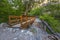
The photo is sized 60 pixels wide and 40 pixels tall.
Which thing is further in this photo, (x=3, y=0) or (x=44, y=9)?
(x=44, y=9)

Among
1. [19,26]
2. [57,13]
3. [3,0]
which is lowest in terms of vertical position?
[57,13]

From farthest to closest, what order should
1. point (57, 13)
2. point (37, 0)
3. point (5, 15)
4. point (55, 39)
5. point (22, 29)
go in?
point (37, 0), point (57, 13), point (5, 15), point (22, 29), point (55, 39)

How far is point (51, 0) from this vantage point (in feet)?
100

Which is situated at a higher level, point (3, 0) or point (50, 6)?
point (3, 0)

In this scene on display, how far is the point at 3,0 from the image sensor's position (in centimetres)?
1777

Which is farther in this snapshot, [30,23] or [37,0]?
[37,0]

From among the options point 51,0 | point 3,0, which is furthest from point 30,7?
point 3,0

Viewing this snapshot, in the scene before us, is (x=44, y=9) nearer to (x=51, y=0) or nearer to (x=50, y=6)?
(x=50, y=6)

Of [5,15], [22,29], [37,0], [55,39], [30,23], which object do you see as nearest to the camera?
[55,39]

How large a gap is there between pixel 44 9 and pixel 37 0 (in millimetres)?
3726

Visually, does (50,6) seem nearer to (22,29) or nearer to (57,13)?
(57,13)

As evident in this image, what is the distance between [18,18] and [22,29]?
2272 mm

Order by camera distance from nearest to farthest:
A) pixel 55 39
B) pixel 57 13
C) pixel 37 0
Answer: pixel 55 39 → pixel 57 13 → pixel 37 0

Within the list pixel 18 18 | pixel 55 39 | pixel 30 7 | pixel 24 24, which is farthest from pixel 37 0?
pixel 55 39
